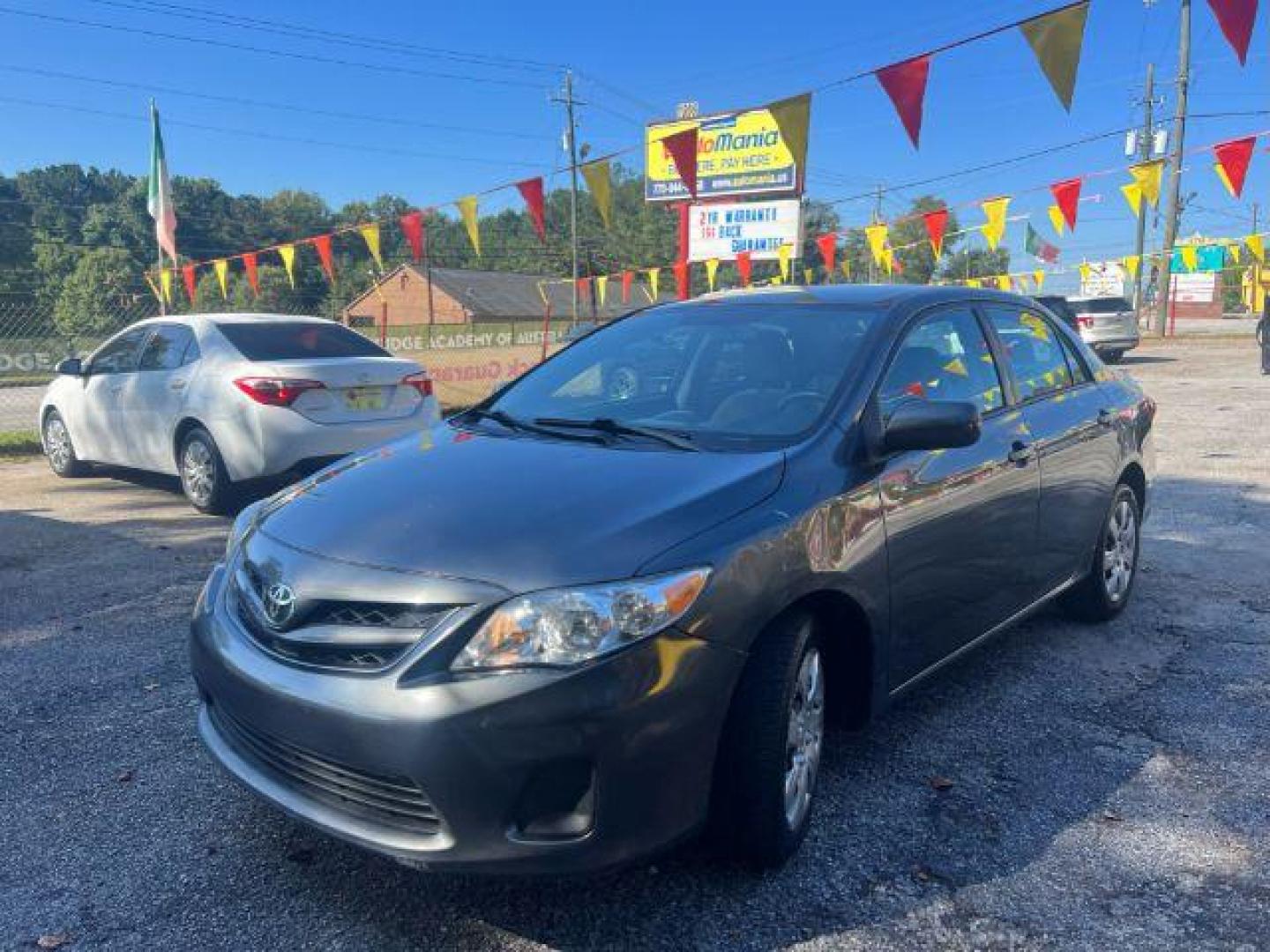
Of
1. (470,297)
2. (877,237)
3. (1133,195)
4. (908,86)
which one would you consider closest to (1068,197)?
(1133,195)

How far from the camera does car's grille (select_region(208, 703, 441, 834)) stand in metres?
2.22

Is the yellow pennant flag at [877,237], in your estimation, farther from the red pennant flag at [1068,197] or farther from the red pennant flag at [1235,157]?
the red pennant flag at [1235,157]

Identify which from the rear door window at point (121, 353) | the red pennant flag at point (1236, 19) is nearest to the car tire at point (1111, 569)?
the red pennant flag at point (1236, 19)

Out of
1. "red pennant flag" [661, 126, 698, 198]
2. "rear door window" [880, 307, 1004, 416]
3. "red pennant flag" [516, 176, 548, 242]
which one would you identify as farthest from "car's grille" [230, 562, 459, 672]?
"red pennant flag" [516, 176, 548, 242]

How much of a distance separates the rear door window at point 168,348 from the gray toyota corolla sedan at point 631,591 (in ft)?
15.2

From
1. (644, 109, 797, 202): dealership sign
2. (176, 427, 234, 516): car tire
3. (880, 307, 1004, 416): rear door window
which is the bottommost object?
(176, 427, 234, 516): car tire

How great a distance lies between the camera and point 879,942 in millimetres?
2385

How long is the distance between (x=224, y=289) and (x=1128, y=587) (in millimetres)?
16771

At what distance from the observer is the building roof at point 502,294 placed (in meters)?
54.1

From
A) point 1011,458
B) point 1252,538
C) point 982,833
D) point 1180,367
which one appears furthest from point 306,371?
point 1180,367

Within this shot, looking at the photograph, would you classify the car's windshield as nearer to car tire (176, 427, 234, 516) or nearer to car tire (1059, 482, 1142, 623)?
car tire (1059, 482, 1142, 623)

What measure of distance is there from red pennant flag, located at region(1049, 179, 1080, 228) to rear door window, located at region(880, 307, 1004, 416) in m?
13.0

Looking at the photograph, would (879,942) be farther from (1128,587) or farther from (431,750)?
(1128,587)

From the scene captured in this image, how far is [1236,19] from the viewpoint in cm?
744
